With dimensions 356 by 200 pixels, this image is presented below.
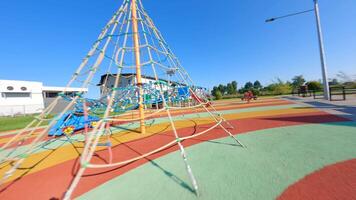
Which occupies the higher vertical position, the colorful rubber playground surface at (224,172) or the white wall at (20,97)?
the white wall at (20,97)

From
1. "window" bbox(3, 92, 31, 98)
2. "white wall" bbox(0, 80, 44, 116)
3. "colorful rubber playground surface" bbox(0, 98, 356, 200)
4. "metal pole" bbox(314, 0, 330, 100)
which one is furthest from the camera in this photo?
"window" bbox(3, 92, 31, 98)

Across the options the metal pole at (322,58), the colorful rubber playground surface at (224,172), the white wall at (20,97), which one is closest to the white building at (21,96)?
the white wall at (20,97)

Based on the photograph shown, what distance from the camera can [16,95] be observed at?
37031mm

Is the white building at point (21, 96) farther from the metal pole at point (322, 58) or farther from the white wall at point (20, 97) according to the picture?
the metal pole at point (322, 58)

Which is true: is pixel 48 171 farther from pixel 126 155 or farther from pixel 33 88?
pixel 33 88

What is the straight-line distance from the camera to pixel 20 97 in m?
37.6

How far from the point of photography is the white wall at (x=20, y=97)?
95.7ft

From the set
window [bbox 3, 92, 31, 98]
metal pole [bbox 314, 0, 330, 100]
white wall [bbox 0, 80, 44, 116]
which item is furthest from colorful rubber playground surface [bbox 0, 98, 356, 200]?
window [bbox 3, 92, 31, 98]

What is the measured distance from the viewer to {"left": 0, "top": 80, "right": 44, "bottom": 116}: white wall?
1149 inches

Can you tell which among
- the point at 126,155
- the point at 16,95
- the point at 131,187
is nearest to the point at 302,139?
the point at 131,187

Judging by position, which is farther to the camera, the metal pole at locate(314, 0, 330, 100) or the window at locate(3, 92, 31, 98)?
the window at locate(3, 92, 31, 98)

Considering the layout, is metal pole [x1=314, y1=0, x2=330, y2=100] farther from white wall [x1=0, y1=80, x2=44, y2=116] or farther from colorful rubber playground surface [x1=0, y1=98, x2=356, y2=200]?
white wall [x1=0, y1=80, x2=44, y2=116]

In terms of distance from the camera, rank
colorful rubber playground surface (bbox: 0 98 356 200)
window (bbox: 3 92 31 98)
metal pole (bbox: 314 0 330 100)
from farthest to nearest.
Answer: window (bbox: 3 92 31 98) < metal pole (bbox: 314 0 330 100) < colorful rubber playground surface (bbox: 0 98 356 200)

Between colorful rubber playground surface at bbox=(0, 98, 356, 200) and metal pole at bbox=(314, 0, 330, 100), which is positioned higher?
metal pole at bbox=(314, 0, 330, 100)
